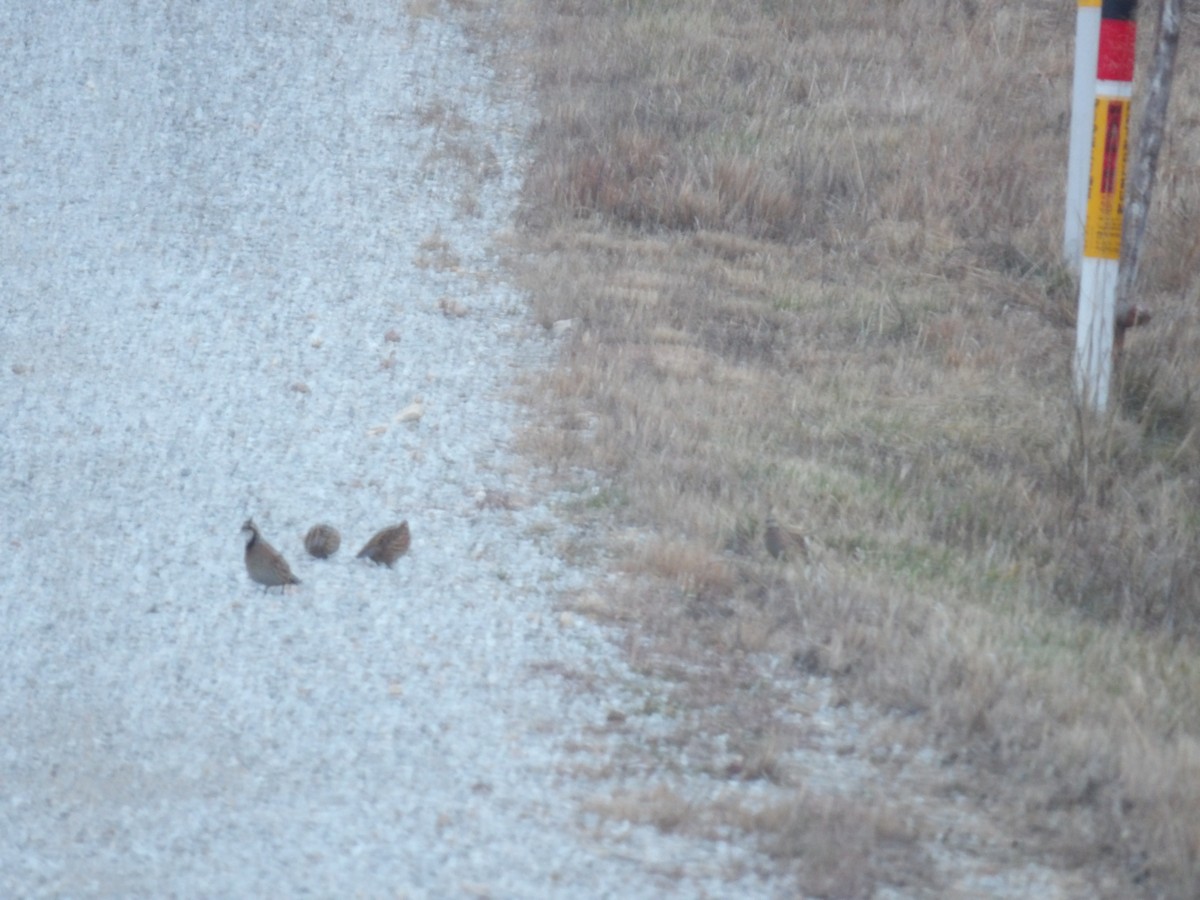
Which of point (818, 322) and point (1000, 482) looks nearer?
point (1000, 482)

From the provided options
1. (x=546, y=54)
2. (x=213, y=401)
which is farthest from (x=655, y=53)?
(x=213, y=401)

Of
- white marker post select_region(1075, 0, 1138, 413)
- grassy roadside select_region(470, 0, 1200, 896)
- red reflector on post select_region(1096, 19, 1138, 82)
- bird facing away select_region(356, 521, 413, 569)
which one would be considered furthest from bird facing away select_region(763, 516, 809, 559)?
red reflector on post select_region(1096, 19, 1138, 82)

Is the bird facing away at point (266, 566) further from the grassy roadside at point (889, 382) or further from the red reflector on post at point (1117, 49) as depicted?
the red reflector on post at point (1117, 49)

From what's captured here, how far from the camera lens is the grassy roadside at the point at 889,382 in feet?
14.0

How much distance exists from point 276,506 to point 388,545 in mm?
670

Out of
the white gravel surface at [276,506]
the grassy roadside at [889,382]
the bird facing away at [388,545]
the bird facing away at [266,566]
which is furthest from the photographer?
the bird facing away at [388,545]

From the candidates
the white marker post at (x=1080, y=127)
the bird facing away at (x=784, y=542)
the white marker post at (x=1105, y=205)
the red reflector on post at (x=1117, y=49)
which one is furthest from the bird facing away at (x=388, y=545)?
the white marker post at (x=1080, y=127)

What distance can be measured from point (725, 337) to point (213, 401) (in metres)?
2.44

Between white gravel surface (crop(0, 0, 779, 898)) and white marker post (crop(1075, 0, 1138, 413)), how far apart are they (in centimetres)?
243

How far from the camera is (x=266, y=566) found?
4840 mm

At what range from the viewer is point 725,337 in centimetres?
727

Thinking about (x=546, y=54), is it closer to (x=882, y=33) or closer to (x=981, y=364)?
(x=882, y=33)

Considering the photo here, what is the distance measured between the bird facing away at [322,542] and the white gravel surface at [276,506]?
0.06 metres

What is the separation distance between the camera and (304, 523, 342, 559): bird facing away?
5047mm
